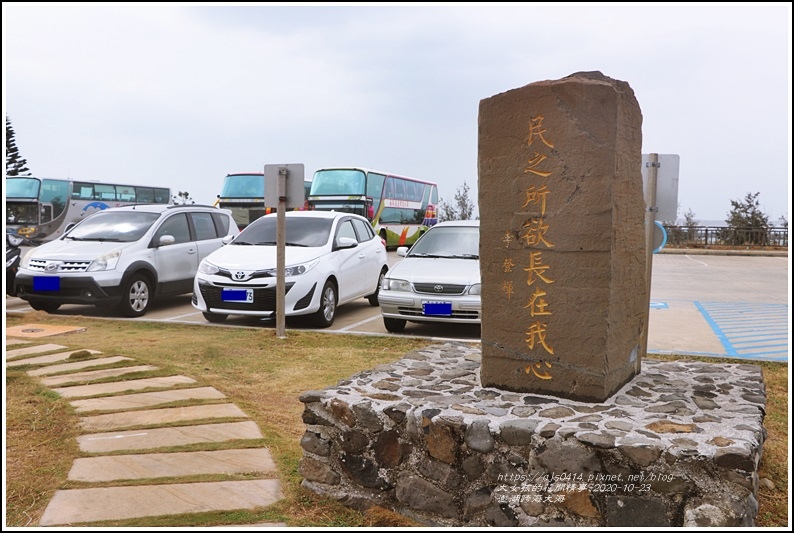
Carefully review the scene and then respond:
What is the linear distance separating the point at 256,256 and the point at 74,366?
3.02 m

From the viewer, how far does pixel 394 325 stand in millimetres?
8484

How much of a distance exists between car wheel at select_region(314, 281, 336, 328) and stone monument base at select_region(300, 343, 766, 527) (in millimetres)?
4687

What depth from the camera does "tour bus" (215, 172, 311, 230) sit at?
21250 mm

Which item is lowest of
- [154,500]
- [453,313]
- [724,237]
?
[154,500]

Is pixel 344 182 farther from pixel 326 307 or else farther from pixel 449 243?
pixel 326 307

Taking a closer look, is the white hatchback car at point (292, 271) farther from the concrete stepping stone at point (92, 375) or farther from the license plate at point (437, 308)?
the concrete stepping stone at point (92, 375)

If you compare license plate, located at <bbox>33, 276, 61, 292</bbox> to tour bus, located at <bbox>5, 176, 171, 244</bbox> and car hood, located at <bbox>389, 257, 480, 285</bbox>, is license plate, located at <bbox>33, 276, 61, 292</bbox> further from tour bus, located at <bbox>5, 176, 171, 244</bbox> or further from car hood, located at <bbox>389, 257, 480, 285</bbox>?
tour bus, located at <bbox>5, 176, 171, 244</bbox>

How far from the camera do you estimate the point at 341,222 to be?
9.65 m

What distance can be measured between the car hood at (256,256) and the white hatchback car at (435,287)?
1.15 metres

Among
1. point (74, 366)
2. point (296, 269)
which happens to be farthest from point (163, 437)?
point (296, 269)

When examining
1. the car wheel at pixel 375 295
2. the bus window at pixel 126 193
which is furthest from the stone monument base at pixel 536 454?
the bus window at pixel 126 193

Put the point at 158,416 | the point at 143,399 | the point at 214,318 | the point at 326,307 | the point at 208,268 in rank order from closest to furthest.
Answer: the point at 158,416 < the point at 143,399 < the point at 208,268 < the point at 326,307 < the point at 214,318

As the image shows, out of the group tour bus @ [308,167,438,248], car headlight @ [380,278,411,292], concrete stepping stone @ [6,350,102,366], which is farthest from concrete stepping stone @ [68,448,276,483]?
tour bus @ [308,167,438,248]

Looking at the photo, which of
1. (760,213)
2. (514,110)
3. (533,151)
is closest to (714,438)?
(533,151)
